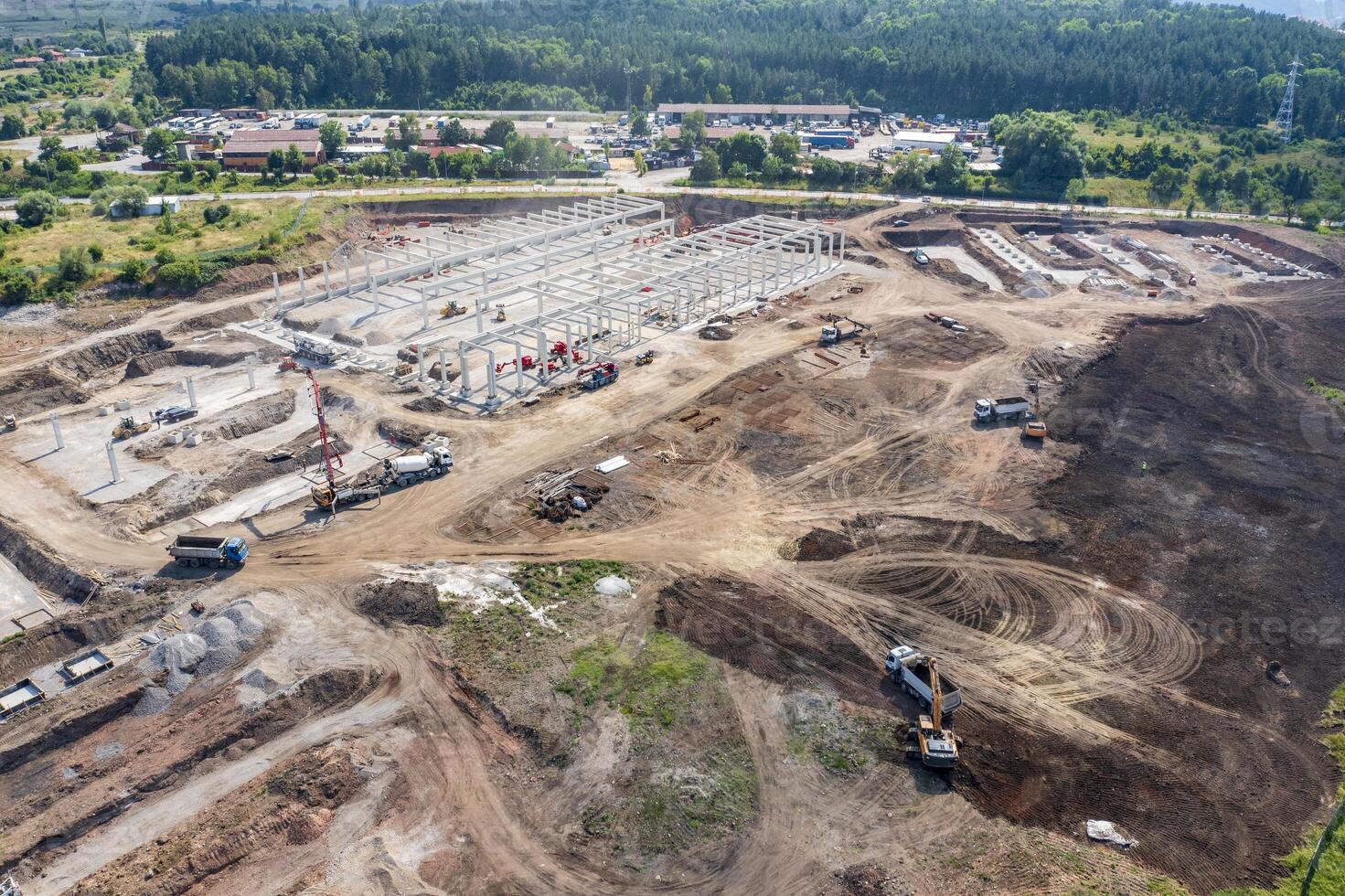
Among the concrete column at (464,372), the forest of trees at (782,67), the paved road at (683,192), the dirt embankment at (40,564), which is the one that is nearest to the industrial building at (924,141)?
the forest of trees at (782,67)

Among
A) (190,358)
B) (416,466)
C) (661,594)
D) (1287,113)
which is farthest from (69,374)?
(1287,113)

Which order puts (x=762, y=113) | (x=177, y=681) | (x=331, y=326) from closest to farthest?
(x=177, y=681), (x=331, y=326), (x=762, y=113)

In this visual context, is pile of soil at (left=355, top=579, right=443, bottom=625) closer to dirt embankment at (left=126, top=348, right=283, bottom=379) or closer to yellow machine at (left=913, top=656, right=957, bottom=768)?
yellow machine at (left=913, top=656, right=957, bottom=768)

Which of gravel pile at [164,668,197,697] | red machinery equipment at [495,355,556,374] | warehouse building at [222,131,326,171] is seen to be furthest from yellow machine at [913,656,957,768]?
warehouse building at [222,131,326,171]

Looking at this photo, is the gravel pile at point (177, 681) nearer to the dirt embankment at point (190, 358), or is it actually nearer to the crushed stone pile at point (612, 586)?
the crushed stone pile at point (612, 586)

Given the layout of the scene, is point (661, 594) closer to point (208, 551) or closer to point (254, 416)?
point (208, 551)

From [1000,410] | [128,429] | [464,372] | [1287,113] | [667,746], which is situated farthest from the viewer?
[1287,113]

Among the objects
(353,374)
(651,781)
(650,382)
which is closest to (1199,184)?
(650,382)
